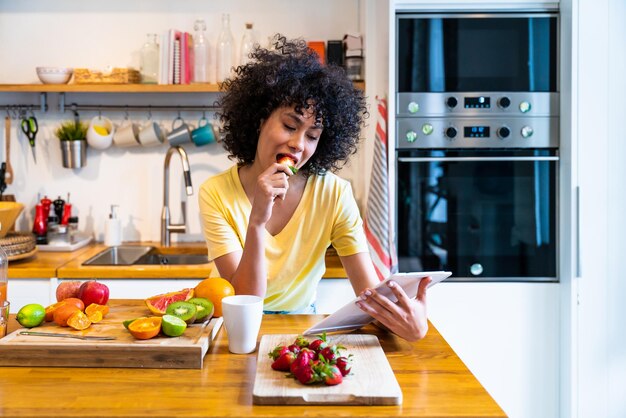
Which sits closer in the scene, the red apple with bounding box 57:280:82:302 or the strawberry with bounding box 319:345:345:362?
the strawberry with bounding box 319:345:345:362

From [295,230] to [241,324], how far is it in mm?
595

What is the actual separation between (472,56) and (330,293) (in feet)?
3.59

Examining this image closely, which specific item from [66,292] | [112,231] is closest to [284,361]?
[66,292]

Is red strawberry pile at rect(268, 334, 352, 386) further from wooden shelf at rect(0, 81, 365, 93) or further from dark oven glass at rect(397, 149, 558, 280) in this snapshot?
wooden shelf at rect(0, 81, 365, 93)

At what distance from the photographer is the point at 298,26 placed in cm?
348

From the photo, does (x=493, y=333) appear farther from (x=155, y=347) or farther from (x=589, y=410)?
(x=155, y=347)

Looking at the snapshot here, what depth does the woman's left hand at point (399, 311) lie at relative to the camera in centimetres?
162

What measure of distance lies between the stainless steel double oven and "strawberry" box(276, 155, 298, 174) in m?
1.11

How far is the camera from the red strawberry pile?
51.8 inches

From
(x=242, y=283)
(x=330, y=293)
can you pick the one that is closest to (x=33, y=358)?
(x=242, y=283)

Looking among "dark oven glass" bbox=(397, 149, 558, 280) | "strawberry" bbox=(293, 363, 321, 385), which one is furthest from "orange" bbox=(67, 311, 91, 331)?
"dark oven glass" bbox=(397, 149, 558, 280)

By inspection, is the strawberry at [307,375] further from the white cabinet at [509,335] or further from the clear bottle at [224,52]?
the clear bottle at [224,52]

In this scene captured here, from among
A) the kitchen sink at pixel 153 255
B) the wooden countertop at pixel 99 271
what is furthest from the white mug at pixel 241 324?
the kitchen sink at pixel 153 255

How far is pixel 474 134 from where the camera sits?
117 inches
